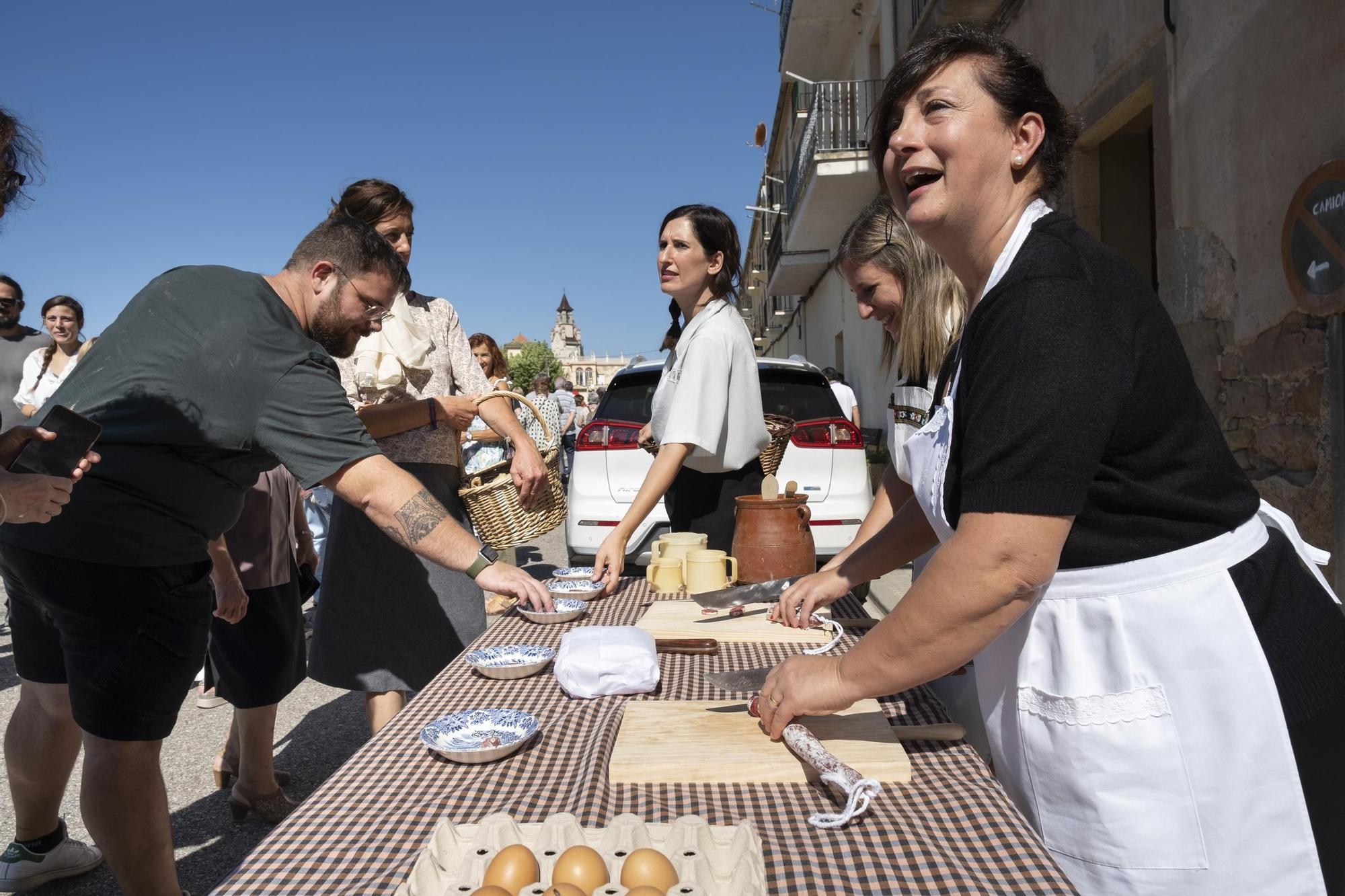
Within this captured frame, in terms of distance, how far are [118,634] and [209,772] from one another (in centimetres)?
201

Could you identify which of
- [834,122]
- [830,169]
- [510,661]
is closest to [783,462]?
[510,661]

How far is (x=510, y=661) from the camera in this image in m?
1.76

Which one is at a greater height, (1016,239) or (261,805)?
(1016,239)

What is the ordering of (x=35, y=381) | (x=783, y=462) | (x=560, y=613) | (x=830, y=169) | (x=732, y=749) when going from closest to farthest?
(x=732, y=749), (x=560, y=613), (x=783, y=462), (x=35, y=381), (x=830, y=169)

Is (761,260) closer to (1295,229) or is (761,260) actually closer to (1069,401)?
(1295,229)

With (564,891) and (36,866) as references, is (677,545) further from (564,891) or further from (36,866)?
(36,866)

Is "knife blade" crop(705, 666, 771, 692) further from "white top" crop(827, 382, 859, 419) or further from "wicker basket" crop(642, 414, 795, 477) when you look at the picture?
"white top" crop(827, 382, 859, 419)

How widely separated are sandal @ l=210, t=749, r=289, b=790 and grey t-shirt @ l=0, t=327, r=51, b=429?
429cm

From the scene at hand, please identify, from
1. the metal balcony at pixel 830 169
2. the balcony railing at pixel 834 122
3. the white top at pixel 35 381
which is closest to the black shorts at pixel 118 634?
the white top at pixel 35 381

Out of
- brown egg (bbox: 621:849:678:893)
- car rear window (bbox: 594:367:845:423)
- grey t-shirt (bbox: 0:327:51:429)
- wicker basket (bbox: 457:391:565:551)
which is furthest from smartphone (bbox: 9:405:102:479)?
grey t-shirt (bbox: 0:327:51:429)

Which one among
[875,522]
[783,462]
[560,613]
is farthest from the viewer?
[783,462]

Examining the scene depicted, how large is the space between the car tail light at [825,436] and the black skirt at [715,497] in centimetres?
246

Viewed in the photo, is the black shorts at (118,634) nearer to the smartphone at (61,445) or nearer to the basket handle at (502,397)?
the smartphone at (61,445)

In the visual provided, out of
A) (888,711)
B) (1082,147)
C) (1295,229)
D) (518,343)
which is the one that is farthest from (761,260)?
(518,343)
